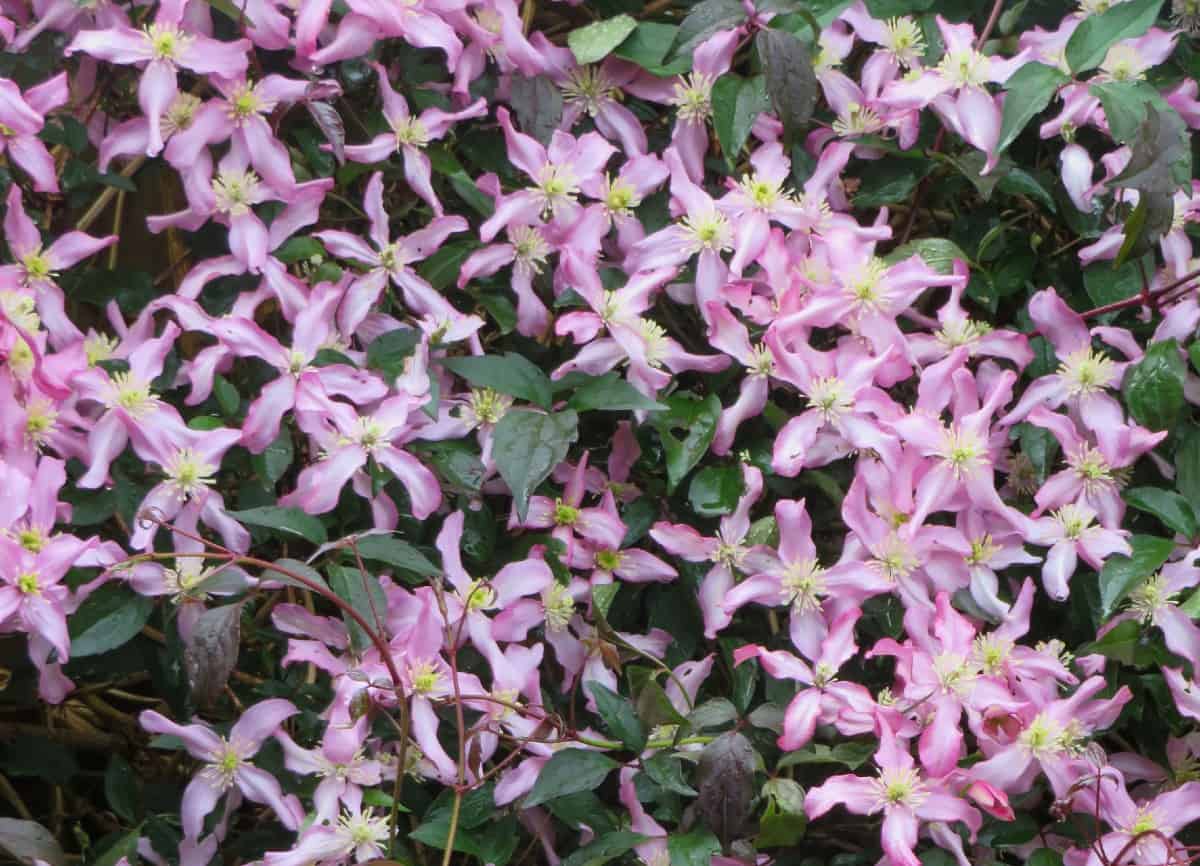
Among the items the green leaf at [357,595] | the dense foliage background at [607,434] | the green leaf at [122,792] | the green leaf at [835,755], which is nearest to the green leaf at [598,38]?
the dense foliage background at [607,434]

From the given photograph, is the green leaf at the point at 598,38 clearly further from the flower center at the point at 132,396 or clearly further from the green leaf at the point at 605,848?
the green leaf at the point at 605,848

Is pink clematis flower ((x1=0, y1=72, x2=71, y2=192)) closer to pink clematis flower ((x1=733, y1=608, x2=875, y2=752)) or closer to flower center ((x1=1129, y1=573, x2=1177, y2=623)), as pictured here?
pink clematis flower ((x1=733, y1=608, x2=875, y2=752))

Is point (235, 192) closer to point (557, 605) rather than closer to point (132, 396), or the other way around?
point (132, 396)

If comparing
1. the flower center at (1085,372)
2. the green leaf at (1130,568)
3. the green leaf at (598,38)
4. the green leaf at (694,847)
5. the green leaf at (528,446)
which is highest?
the green leaf at (598,38)

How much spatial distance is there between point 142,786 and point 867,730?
0.56m

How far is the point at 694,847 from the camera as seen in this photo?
107 centimetres

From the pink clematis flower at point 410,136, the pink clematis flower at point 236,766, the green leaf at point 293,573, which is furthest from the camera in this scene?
the pink clematis flower at point 410,136

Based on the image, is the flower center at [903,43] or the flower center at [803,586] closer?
the flower center at [803,586]

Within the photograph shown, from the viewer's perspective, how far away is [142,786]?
1270 mm

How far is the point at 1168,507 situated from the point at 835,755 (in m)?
0.31

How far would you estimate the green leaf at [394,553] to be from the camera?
1.07 metres

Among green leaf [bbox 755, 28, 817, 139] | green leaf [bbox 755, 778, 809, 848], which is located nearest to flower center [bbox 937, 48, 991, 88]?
green leaf [bbox 755, 28, 817, 139]

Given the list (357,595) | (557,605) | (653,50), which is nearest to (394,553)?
(357,595)

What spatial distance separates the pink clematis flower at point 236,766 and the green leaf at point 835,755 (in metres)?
0.34
